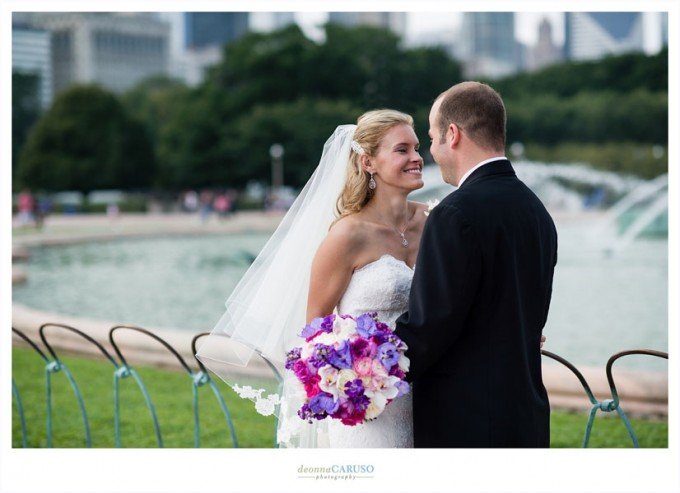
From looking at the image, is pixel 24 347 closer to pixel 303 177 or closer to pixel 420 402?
pixel 420 402

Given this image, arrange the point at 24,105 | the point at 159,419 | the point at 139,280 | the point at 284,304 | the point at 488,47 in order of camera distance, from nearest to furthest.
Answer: the point at 284,304, the point at 159,419, the point at 139,280, the point at 24,105, the point at 488,47

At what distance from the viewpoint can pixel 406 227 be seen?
3.54 meters

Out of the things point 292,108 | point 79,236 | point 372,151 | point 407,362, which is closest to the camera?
point 407,362

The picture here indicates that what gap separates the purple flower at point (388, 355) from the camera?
267 centimetres

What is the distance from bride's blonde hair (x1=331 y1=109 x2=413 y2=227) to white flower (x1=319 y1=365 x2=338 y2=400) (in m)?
0.88

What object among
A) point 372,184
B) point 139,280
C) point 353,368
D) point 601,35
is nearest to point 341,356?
point 353,368

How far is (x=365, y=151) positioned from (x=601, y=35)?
63875 mm

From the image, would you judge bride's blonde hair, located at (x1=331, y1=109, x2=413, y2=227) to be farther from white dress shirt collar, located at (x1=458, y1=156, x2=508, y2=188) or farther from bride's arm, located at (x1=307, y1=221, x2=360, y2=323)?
white dress shirt collar, located at (x1=458, y1=156, x2=508, y2=188)

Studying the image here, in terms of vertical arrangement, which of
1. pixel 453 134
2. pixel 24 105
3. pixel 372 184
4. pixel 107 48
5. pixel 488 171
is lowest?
pixel 24 105

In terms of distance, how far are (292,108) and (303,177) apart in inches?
140

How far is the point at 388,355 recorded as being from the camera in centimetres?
268

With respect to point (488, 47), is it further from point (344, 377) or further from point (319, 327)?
point (344, 377)

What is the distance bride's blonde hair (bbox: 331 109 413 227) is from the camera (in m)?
3.38

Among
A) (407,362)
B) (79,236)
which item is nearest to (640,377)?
(407,362)
